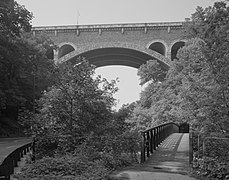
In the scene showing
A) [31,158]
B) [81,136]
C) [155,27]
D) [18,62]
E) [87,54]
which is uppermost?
[155,27]

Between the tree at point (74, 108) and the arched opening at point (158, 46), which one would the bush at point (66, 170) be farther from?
the arched opening at point (158, 46)

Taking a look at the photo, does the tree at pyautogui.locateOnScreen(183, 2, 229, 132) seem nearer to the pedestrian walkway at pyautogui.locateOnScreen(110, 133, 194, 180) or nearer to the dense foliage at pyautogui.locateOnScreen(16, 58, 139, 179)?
the pedestrian walkway at pyautogui.locateOnScreen(110, 133, 194, 180)

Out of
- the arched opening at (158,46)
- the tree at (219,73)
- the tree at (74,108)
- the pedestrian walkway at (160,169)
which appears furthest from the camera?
the arched opening at (158,46)

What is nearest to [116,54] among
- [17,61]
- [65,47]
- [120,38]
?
[120,38]

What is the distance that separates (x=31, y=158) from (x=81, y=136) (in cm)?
195

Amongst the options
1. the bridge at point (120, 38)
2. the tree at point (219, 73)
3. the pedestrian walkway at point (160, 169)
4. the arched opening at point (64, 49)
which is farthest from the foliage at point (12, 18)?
the arched opening at point (64, 49)

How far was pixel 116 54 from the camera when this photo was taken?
5391cm

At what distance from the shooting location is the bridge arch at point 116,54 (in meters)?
46.7

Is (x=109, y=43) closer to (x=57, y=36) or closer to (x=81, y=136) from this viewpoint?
(x=57, y=36)

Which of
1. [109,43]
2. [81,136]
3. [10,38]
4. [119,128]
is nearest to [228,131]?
[119,128]

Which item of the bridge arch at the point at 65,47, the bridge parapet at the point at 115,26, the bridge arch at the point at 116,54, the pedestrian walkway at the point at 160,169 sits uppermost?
the bridge parapet at the point at 115,26

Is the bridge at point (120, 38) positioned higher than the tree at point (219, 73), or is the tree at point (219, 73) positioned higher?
the bridge at point (120, 38)

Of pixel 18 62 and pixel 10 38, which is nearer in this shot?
pixel 10 38

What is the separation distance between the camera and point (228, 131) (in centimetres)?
763
